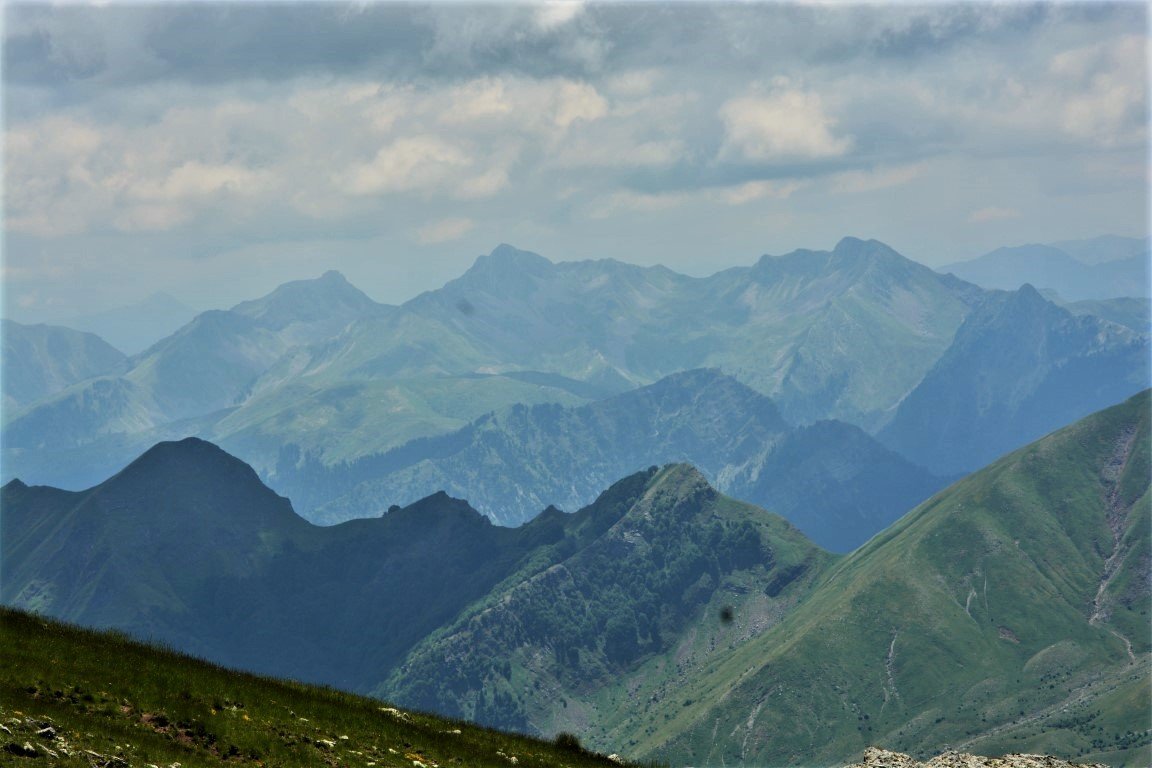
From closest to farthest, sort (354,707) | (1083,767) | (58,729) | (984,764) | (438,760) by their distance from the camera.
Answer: (58,729), (438,760), (354,707), (984,764), (1083,767)

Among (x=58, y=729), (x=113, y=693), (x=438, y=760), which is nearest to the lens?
(x=58, y=729)

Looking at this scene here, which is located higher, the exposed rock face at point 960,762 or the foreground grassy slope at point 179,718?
the foreground grassy slope at point 179,718

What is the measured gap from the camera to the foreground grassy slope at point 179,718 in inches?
1743

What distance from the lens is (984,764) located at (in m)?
61.4

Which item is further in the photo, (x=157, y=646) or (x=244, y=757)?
(x=157, y=646)

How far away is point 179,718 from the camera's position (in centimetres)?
4831

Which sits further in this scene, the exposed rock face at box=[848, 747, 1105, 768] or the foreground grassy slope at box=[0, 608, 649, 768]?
the exposed rock face at box=[848, 747, 1105, 768]

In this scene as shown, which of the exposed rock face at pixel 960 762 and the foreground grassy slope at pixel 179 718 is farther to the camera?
the exposed rock face at pixel 960 762

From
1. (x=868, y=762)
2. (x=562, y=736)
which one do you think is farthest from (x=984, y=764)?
(x=562, y=736)

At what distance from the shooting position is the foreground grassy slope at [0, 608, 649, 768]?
145ft

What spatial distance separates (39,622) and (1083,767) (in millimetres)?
57836

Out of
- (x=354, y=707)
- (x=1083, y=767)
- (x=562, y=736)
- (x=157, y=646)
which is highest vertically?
(x=157, y=646)

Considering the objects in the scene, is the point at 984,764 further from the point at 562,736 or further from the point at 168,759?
the point at 168,759

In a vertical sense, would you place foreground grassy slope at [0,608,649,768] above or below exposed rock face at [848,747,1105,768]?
above
